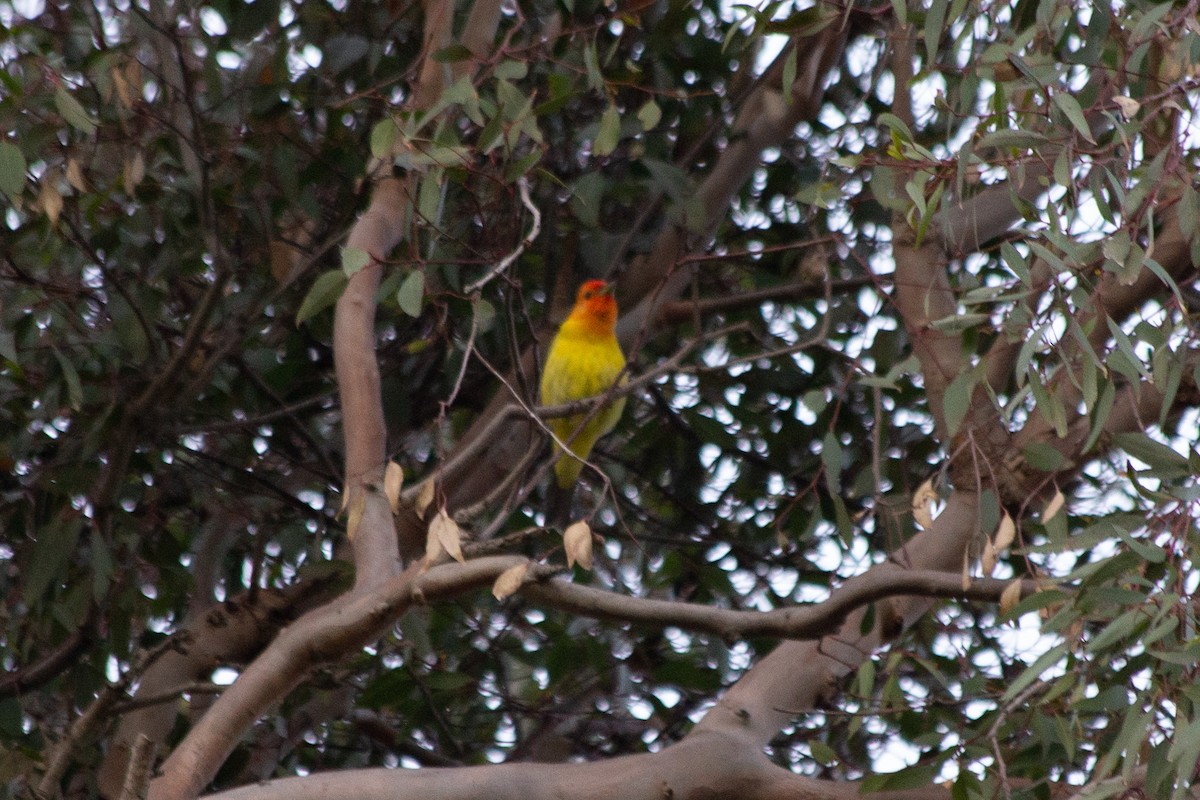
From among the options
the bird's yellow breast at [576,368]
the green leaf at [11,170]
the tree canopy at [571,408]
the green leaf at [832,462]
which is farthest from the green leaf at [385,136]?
the bird's yellow breast at [576,368]

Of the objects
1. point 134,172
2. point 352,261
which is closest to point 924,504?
point 352,261

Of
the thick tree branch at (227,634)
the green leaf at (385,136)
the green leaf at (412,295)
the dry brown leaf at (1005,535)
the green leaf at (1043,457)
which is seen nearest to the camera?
the dry brown leaf at (1005,535)

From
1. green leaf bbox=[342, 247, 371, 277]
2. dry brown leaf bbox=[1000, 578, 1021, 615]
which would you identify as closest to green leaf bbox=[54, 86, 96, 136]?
green leaf bbox=[342, 247, 371, 277]

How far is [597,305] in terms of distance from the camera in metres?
4.94

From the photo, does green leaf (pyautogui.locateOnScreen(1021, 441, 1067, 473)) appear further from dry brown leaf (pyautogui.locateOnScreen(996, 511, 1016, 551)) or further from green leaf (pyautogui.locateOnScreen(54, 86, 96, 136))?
green leaf (pyautogui.locateOnScreen(54, 86, 96, 136))

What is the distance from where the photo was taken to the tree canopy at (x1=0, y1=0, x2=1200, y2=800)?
2627 mm

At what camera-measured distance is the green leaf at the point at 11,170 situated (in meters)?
3.04

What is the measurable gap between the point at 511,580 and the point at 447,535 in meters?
0.17

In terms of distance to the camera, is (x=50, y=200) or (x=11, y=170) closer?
(x=11, y=170)

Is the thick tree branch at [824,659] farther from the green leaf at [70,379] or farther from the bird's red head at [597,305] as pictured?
the green leaf at [70,379]

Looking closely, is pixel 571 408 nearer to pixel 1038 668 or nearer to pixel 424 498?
pixel 424 498

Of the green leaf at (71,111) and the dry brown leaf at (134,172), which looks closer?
the green leaf at (71,111)

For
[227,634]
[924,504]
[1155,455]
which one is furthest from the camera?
[227,634]

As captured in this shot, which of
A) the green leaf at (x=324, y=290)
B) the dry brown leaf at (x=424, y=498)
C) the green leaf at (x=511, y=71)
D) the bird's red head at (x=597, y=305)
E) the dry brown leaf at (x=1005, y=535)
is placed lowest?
the dry brown leaf at (x=1005, y=535)
